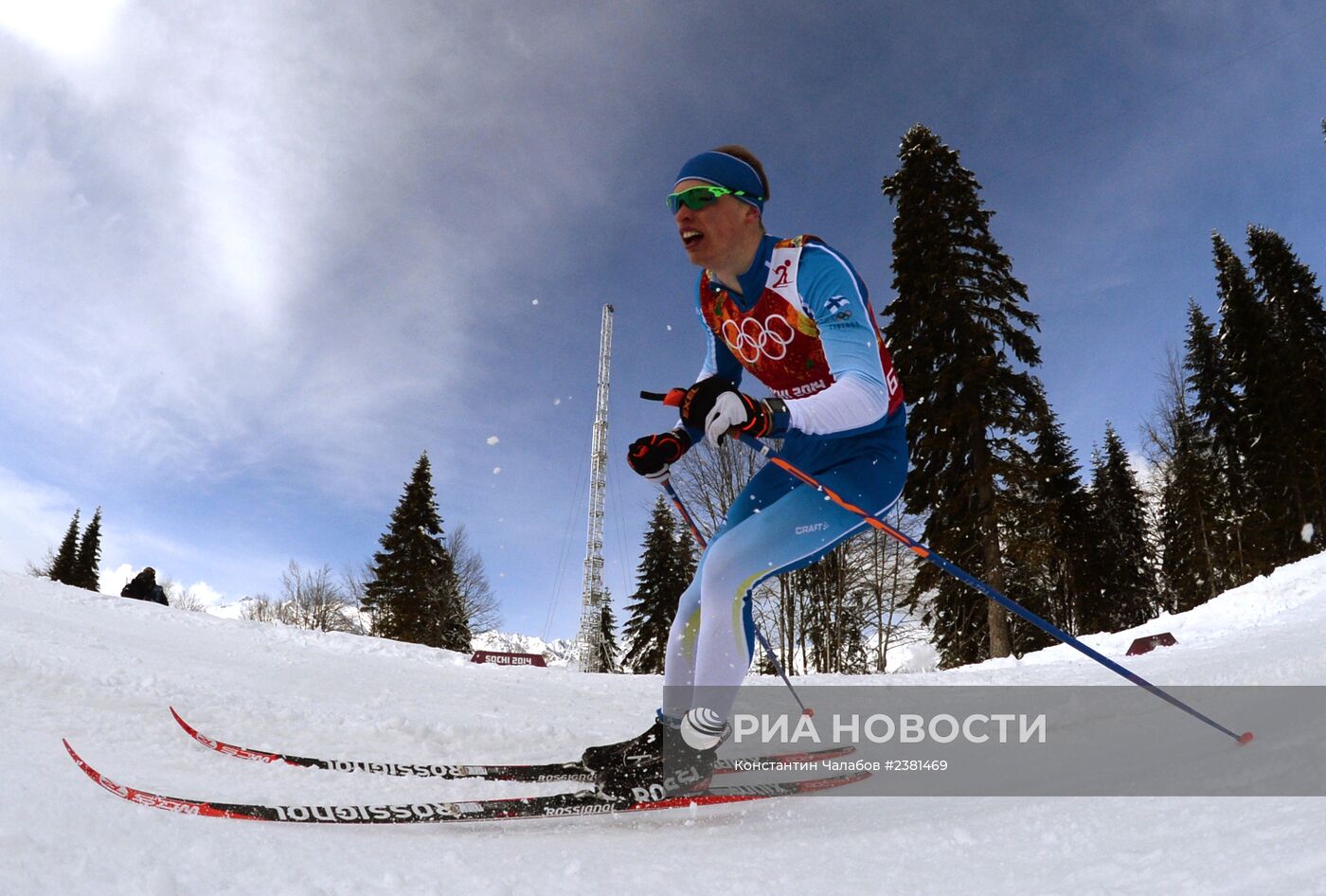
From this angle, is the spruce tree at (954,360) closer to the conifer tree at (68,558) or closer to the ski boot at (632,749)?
the ski boot at (632,749)

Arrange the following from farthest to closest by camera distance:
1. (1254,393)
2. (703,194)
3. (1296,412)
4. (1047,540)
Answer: (1254,393) < (1296,412) < (1047,540) < (703,194)

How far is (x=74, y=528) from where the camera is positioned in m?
53.2

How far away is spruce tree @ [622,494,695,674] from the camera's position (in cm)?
2838

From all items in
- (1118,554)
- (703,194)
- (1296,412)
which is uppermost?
(1296,412)

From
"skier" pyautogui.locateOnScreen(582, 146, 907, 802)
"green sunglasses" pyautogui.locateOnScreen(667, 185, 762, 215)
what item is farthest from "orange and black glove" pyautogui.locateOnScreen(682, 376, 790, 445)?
"green sunglasses" pyautogui.locateOnScreen(667, 185, 762, 215)

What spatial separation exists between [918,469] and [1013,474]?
7.63 feet

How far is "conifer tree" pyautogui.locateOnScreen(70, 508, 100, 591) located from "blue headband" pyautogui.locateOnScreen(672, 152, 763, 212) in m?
64.5

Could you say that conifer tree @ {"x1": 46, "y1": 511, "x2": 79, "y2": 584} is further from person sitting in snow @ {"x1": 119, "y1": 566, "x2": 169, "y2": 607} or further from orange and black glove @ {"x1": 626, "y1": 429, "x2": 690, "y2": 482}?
orange and black glove @ {"x1": 626, "y1": 429, "x2": 690, "y2": 482}

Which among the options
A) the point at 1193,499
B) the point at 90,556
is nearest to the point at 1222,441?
the point at 1193,499

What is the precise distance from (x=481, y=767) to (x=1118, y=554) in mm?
38274

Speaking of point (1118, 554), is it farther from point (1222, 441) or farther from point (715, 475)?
point (715, 475)

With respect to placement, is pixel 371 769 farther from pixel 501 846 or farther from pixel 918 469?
pixel 918 469

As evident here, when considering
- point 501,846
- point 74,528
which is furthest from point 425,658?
point 74,528

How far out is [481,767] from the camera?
2641mm
